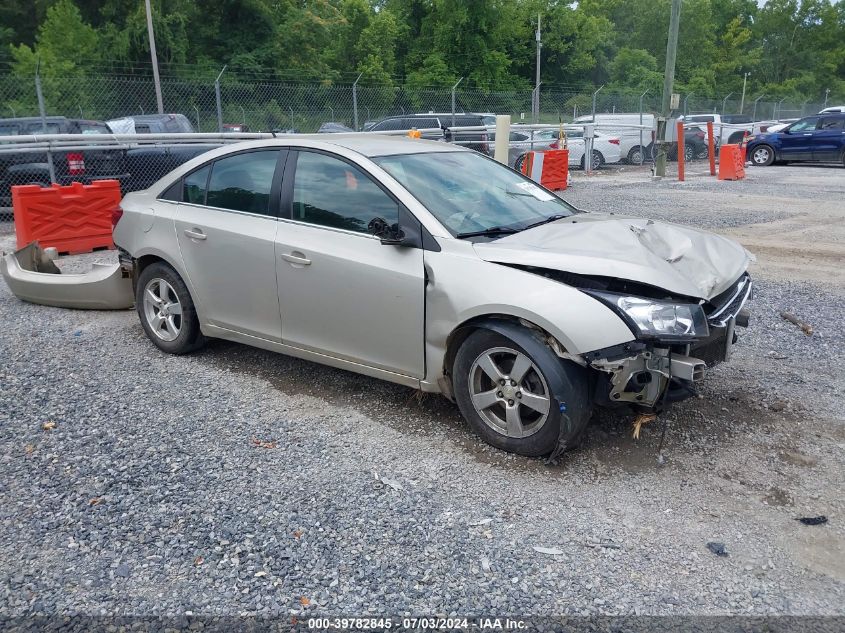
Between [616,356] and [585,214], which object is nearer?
[616,356]

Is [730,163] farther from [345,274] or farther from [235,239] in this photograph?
[345,274]

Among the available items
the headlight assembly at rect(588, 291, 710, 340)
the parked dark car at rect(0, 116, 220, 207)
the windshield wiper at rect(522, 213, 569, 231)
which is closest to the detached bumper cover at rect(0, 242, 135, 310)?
the windshield wiper at rect(522, 213, 569, 231)

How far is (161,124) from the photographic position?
16203mm

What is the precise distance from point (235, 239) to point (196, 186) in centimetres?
74

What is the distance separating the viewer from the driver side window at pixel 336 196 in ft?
14.9

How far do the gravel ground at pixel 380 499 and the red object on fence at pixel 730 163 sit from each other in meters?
16.1

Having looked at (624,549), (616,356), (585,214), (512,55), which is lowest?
(624,549)

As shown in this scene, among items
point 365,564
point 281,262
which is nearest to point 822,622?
point 365,564

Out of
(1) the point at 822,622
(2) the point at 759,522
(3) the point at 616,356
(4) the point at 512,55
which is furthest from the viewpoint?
(4) the point at 512,55

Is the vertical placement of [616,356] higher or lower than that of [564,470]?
higher

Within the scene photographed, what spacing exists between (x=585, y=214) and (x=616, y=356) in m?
1.77

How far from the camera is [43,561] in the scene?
320 cm

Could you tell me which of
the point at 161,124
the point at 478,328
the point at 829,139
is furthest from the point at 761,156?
the point at 478,328

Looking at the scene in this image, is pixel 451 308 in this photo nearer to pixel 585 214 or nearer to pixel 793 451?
pixel 585 214
